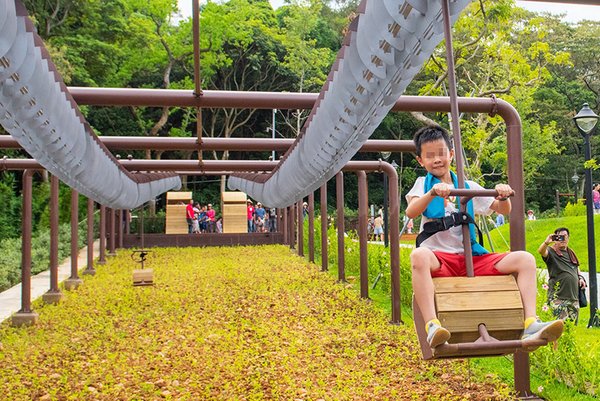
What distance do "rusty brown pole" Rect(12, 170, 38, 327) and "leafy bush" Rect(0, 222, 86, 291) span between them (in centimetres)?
433

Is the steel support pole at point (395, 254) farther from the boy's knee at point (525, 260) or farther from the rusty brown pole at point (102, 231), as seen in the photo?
the rusty brown pole at point (102, 231)

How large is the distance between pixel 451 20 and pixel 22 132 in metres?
2.81

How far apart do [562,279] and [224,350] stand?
351 centimetres

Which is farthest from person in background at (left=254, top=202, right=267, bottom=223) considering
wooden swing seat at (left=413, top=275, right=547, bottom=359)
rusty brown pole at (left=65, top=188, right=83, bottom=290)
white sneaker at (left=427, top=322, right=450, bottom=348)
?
white sneaker at (left=427, top=322, right=450, bottom=348)

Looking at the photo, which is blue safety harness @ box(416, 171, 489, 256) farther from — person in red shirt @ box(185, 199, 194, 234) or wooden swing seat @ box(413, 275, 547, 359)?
person in red shirt @ box(185, 199, 194, 234)

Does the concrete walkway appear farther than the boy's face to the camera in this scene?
Yes

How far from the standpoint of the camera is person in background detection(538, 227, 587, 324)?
6.45 meters

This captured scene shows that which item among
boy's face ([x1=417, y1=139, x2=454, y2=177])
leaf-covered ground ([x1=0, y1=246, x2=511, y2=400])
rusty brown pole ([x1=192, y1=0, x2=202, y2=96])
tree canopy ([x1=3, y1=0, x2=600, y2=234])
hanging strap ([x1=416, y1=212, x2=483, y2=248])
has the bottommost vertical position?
leaf-covered ground ([x1=0, y1=246, x2=511, y2=400])

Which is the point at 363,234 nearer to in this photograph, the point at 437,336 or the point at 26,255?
the point at 26,255

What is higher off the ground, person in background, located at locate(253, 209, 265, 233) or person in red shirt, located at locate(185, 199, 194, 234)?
person in red shirt, located at locate(185, 199, 194, 234)

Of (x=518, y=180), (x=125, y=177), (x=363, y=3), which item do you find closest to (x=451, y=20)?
(x=363, y=3)

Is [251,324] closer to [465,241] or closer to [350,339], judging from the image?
[350,339]

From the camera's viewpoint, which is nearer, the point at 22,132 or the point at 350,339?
the point at 22,132

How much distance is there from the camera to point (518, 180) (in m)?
5.01
